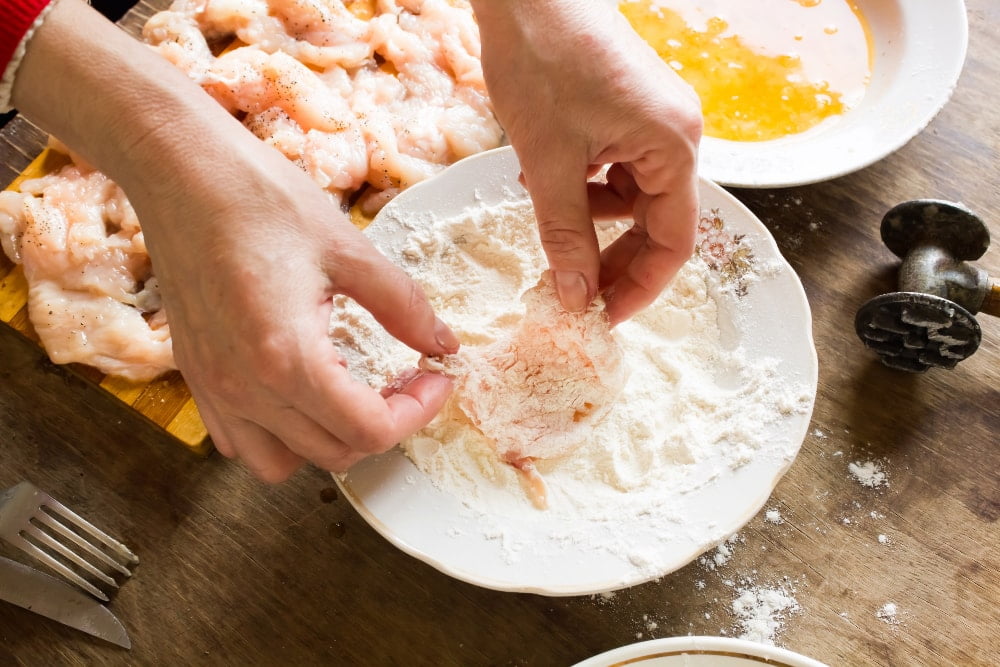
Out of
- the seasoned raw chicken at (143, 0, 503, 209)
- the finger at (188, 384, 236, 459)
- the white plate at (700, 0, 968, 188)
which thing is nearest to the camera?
the finger at (188, 384, 236, 459)

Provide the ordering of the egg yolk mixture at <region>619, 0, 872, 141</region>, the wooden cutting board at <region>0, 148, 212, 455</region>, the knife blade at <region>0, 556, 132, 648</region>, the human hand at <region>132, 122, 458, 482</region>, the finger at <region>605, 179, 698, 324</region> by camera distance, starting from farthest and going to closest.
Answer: the egg yolk mixture at <region>619, 0, 872, 141</region> < the wooden cutting board at <region>0, 148, 212, 455</region> < the knife blade at <region>0, 556, 132, 648</region> < the finger at <region>605, 179, 698, 324</region> < the human hand at <region>132, 122, 458, 482</region>

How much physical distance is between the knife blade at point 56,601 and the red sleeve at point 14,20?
73 cm

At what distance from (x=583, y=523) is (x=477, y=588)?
0.23 metres

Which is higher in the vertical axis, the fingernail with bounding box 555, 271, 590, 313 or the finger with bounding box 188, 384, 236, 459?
the finger with bounding box 188, 384, 236, 459

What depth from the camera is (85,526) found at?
47.7 inches

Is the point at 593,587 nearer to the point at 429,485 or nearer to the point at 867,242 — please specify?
the point at 429,485

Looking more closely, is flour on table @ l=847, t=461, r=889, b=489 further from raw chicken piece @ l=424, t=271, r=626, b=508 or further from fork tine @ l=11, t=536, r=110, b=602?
fork tine @ l=11, t=536, r=110, b=602

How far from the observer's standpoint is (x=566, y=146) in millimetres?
979

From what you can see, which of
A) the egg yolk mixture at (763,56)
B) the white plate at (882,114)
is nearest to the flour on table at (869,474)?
the white plate at (882,114)

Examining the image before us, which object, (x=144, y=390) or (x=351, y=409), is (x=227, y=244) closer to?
(x=351, y=409)

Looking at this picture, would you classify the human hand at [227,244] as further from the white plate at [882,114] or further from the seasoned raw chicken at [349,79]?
the white plate at [882,114]

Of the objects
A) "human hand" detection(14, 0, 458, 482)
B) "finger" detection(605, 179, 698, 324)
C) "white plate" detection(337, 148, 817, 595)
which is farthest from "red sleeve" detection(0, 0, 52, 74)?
"finger" detection(605, 179, 698, 324)

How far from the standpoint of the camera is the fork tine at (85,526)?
1.21m

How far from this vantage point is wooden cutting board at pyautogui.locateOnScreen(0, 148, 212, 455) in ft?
4.16
